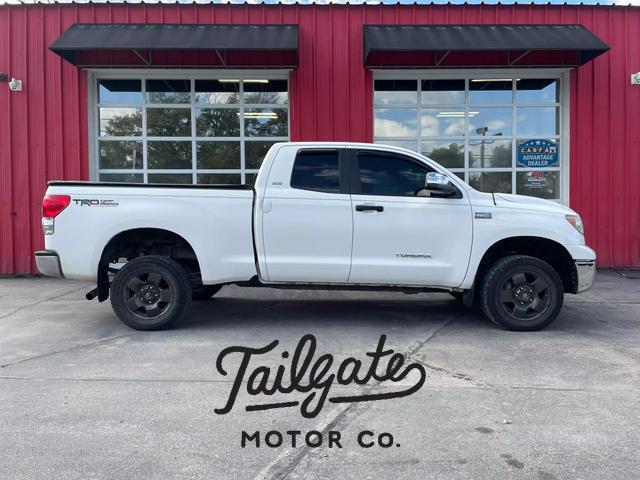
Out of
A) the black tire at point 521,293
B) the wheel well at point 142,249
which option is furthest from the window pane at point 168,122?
the black tire at point 521,293

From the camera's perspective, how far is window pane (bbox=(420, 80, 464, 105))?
1142 cm

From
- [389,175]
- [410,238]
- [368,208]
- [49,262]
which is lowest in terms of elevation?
[49,262]

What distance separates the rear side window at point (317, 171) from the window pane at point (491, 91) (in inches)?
248

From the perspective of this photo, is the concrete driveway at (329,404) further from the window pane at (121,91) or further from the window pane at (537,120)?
the window pane at (121,91)

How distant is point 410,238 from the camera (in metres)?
6.05

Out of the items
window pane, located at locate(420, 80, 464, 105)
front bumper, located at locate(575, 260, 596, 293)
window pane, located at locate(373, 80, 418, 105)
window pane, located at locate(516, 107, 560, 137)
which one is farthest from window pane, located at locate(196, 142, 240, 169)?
front bumper, located at locate(575, 260, 596, 293)

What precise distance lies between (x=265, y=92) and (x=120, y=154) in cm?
320

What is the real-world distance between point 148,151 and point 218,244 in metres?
6.03

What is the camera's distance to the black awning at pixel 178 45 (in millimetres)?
9602

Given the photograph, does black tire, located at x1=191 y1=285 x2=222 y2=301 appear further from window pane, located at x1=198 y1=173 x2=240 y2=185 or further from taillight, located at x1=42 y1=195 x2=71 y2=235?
window pane, located at x1=198 y1=173 x2=240 y2=185

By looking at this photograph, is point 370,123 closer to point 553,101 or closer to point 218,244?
point 553,101

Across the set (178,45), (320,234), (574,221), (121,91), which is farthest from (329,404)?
(121,91)

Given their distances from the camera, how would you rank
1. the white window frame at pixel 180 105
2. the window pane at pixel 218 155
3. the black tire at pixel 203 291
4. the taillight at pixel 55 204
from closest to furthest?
the taillight at pixel 55 204 < the black tire at pixel 203 291 < the white window frame at pixel 180 105 < the window pane at pixel 218 155

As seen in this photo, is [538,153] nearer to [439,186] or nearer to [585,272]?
[585,272]
